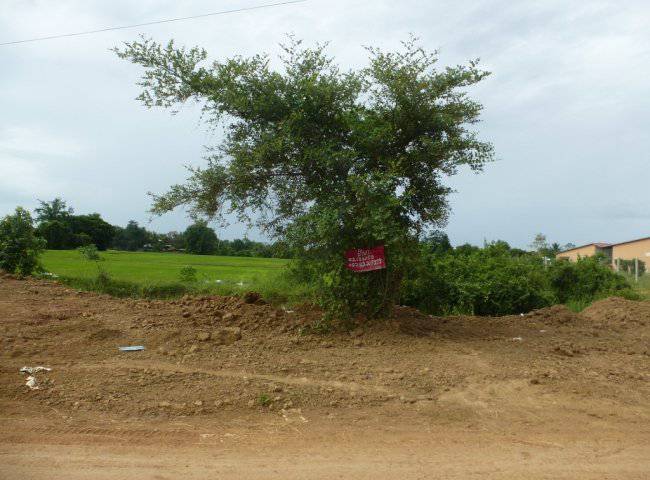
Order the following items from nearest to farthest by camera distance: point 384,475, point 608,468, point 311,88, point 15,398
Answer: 1. point 384,475
2. point 608,468
3. point 15,398
4. point 311,88

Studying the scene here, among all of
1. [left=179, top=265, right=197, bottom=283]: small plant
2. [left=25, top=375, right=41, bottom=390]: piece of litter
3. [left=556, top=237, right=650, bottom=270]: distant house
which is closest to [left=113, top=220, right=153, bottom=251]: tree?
[left=179, top=265, right=197, bottom=283]: small plant

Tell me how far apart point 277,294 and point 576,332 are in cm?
658

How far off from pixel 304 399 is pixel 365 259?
10.1ft

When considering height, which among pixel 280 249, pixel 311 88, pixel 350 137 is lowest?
pixel 280 249

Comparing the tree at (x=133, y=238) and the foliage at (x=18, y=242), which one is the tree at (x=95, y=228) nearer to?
the tree at (x=133, y=238)

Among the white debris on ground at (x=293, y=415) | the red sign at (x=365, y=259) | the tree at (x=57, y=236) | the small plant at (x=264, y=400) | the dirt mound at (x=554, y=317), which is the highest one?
the tree at (x=57, y=236)

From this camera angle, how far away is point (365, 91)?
9352mm

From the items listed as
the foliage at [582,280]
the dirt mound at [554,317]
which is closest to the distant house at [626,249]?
the foliage at [582,280]

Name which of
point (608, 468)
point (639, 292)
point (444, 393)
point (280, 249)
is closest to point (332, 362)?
point (444, 393)

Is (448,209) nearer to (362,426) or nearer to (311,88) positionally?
(311,88)

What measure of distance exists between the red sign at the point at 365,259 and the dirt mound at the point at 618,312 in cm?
544

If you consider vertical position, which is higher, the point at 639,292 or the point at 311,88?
the point at 311,88

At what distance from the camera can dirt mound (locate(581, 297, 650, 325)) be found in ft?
39.2

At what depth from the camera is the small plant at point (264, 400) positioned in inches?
252
